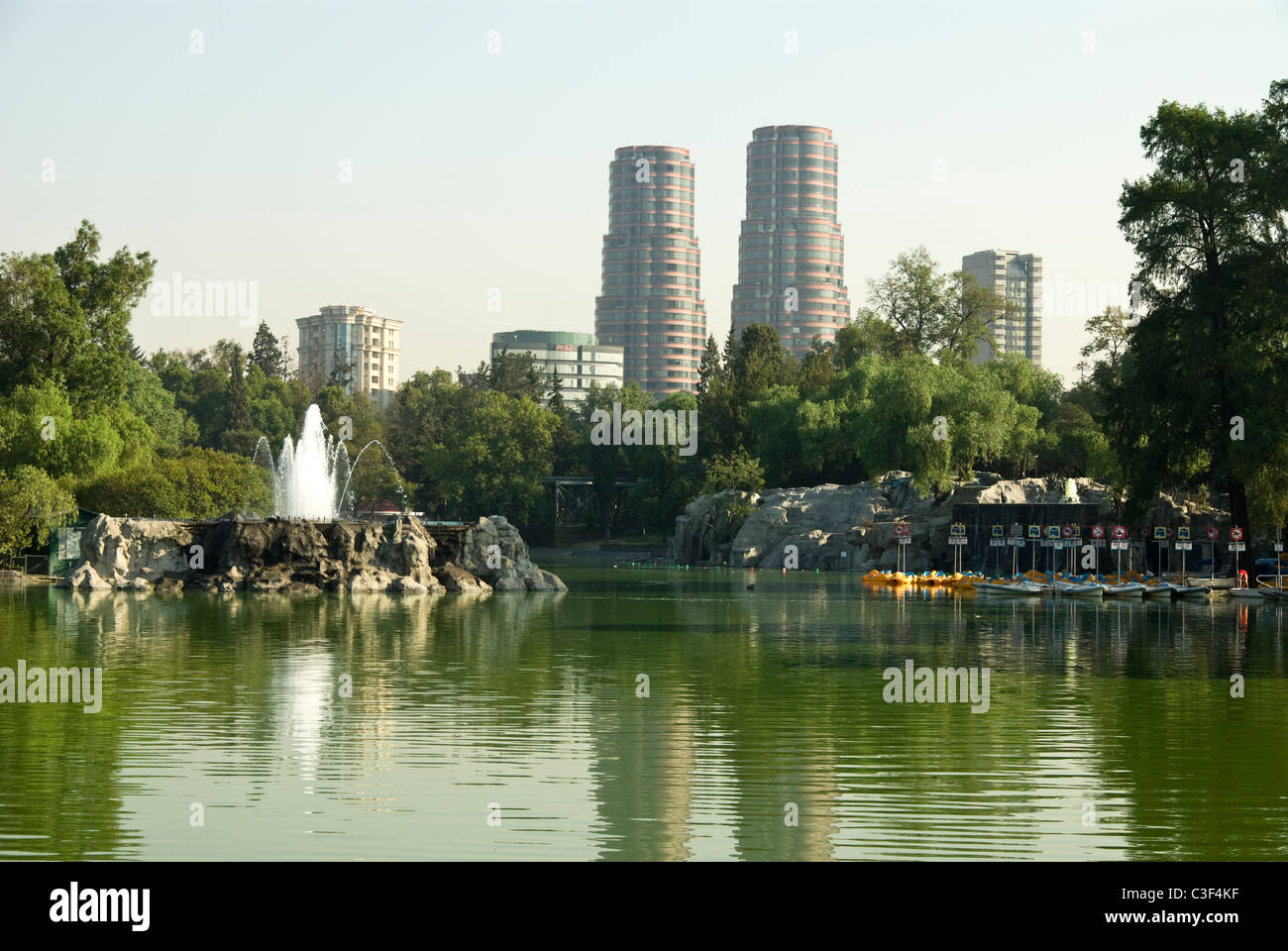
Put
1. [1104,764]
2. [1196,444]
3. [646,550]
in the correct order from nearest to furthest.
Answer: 1. [1104,764]
2. [1196,444]
3. [646,550]

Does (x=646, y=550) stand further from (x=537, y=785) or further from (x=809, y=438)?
(x=537, y=785)

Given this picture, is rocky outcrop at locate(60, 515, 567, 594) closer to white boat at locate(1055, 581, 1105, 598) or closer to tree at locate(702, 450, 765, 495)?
white boat at locate(1055, 581, 1105, 598)

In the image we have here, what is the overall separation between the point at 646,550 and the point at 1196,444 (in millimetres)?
67574

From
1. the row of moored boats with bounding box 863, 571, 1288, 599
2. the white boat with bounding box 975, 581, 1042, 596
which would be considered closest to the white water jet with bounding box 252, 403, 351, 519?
the row of moored boats with bounding box 863, 571, 1288, 599

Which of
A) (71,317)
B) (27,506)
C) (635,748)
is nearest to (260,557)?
(27,506)

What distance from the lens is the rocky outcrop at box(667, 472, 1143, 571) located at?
3647 inches

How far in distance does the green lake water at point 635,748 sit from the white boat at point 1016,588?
23.9m

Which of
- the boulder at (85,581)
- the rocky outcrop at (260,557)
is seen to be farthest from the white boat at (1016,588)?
the boulder at (85,581)

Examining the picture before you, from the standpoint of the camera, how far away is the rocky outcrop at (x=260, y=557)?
6053cm

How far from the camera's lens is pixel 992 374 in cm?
10688

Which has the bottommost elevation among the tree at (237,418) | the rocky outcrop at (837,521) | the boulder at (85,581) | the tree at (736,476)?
the boulder at (85,581)

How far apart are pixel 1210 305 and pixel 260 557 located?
40.7 meters

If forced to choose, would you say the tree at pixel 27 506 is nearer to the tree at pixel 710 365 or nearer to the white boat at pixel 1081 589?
the white boat at pixel 1081 589
